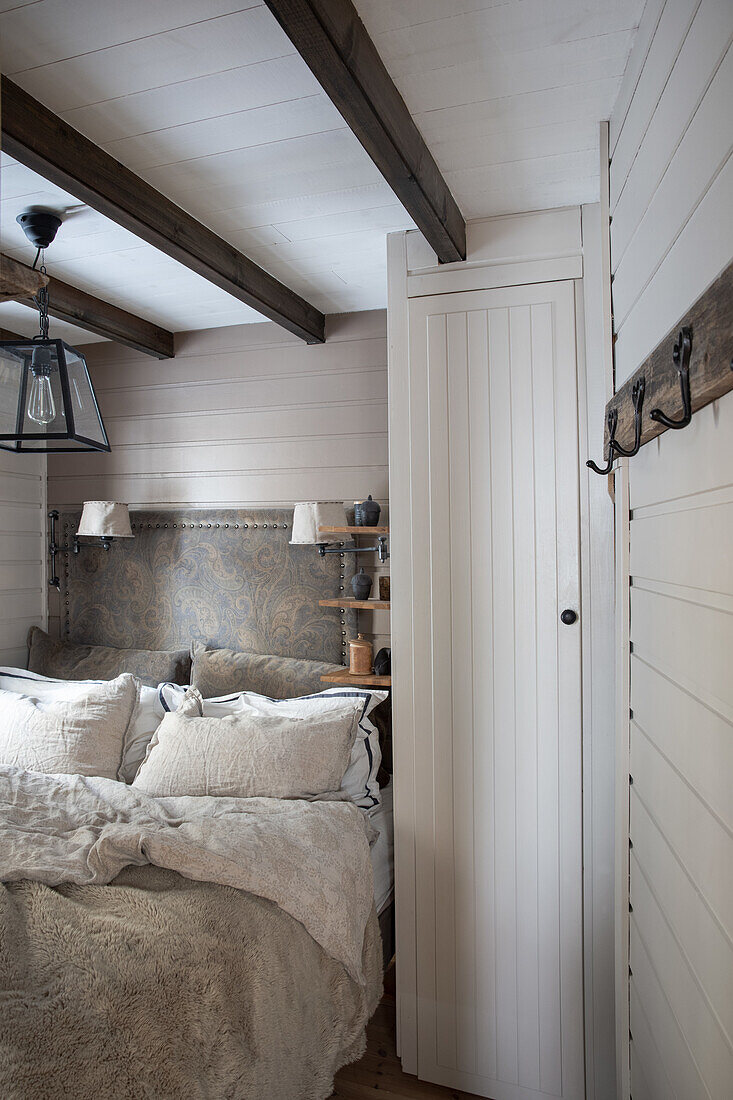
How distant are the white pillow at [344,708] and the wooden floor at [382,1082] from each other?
72 centimetres

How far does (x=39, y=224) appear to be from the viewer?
2137 millimetres

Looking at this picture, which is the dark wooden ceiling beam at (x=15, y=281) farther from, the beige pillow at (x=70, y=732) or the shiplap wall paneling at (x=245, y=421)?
the beige pillow at (x=70, y=732)

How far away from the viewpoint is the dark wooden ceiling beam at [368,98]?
1.14m

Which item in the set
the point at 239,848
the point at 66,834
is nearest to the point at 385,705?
the point at 239,848

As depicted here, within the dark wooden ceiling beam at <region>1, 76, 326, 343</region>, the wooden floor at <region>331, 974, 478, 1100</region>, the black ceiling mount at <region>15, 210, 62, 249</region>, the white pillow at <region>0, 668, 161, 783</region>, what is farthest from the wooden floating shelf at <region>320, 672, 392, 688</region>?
the black ceiling mount at <region>15, 210, 62, 249</region>

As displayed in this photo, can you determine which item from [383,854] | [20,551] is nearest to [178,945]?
[383,854]

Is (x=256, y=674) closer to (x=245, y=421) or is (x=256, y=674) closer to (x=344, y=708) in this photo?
(x=344, y=708)

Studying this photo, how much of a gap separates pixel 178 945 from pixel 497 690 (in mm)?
1055

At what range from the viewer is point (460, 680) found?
6.98 ft

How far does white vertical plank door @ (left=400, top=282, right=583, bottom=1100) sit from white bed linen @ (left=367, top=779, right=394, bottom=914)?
15cm

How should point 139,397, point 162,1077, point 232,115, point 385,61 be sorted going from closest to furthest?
point 162,1077, point 385,61, point 232,115, point 139,397

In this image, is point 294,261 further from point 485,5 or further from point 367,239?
point 485,5

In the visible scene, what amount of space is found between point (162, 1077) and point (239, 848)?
58 cm

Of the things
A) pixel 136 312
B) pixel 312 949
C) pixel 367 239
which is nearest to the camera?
pixel 312 949
